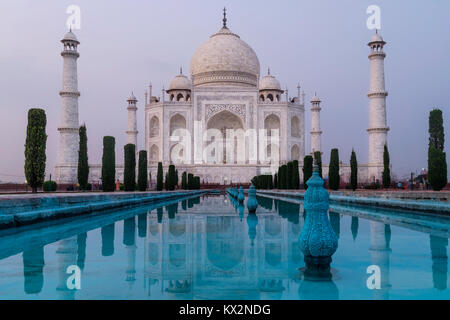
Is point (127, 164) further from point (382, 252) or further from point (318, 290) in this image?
point (318, 290)

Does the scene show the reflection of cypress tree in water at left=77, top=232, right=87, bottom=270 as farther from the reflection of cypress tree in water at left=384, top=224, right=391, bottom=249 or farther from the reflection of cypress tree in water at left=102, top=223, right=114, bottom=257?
the reflection of cypress tree in water at left=384, top=224, right=391, bottom=249

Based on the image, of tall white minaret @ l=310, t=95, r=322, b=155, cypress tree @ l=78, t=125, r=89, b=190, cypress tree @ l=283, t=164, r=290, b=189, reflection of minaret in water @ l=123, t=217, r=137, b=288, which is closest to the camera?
reflection of minaret in water @ l=123, t=217, r=137, b=288

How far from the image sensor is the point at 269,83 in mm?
33250

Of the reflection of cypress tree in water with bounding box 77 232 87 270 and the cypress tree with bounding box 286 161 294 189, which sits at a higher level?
the cypress tree with bounding box 286 161 294 189

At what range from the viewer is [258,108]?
30125 mm

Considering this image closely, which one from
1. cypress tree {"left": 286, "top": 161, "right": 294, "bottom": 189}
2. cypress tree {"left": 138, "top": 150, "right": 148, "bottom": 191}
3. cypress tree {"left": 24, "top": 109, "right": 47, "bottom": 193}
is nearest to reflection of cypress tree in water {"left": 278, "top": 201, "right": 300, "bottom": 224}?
cypress tree {"left": 24, "top": 109, "right": 47, "bottom": 193}

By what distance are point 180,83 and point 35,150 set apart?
23096mm

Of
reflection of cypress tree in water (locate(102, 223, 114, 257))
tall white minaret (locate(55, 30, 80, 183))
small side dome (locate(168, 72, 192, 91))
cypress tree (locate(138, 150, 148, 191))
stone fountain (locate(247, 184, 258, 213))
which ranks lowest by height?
reflection of cypress tree in water (locate(102, 223, 114, 257))

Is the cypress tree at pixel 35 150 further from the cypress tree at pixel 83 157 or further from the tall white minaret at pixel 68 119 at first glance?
the tall white minaret at pixel 68 119

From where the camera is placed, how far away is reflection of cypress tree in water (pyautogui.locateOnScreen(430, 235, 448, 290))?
1.87m

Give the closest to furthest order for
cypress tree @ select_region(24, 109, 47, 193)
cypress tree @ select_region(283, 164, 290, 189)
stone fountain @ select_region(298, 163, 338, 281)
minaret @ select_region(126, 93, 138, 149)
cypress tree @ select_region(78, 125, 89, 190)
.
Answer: stone fountain @ select_region(298, 163, 338, 281) → cypress tree @ select_region(24, 109, 47, 193) → cypress tree @ select_region(78, 125, 89, 190) → cypress tree @ select_region(283, 164, 290, 189) → minaret @ select_region(126, 93, 138, 149)

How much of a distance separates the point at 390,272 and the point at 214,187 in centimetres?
2474

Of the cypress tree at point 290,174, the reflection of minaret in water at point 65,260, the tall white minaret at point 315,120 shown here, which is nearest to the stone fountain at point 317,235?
the reflection of minaret in water at point 65,260
